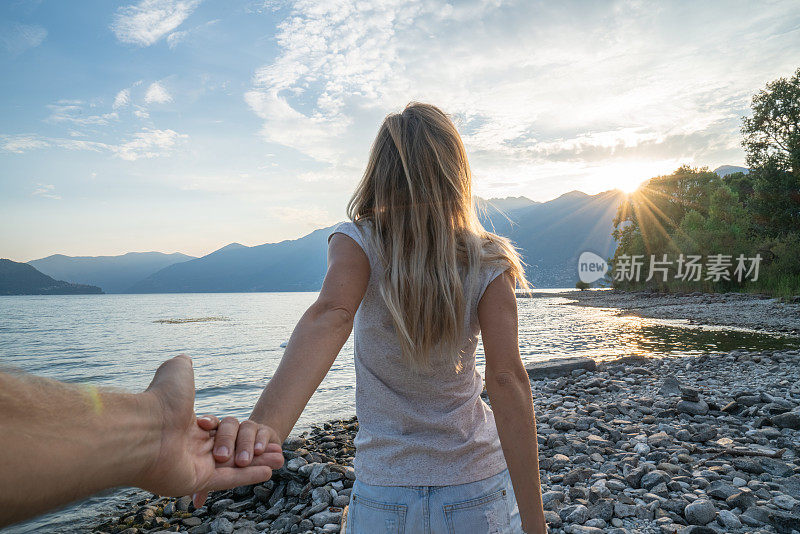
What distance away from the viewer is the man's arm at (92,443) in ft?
2.84

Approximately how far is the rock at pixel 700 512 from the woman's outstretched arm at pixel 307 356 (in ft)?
12.5

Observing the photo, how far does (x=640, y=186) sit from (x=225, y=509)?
Result: 66396mm

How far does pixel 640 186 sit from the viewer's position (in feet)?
197

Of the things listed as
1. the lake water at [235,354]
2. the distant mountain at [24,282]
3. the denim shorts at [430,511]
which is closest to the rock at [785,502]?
the denim shorts at [430,511]

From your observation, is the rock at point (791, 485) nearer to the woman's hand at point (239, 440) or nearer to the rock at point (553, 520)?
the rock at point (553, 520)

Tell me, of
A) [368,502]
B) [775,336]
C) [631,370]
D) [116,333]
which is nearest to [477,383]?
[368,502]

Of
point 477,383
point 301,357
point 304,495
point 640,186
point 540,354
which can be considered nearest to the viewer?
point 301,357

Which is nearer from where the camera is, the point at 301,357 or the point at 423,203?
the point at 301,357

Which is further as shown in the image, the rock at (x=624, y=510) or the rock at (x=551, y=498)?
the rock at (x=551, y=498)

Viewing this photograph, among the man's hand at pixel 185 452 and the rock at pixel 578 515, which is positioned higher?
the man's hand at pixel 185 452

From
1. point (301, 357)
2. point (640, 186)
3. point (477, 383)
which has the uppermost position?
point (640, 186)

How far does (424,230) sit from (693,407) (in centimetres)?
735

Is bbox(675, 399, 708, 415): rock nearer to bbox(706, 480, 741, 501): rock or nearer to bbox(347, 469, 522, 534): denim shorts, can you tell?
bbox(706, 480, 741, 501): rock

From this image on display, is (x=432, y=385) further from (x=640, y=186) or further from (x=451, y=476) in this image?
(x=640, y=186)
